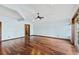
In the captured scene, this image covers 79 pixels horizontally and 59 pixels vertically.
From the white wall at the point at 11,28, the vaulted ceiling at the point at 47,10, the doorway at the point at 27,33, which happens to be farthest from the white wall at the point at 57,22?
the white wall at the point at 11,28

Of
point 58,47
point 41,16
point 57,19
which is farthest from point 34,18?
point 58,47

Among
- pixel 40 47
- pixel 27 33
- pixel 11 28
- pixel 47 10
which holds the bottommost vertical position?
pixel 40 47

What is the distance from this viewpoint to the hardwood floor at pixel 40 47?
7.54ft

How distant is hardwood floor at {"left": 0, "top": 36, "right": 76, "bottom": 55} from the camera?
230cm

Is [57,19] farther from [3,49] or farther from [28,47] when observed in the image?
[3,49]

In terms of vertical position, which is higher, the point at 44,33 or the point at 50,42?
the point at 44,33

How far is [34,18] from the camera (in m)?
2.43

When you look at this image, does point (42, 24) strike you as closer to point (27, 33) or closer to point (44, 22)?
point (44, 22)

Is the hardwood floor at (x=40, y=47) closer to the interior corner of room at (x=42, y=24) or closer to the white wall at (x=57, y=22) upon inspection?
the interior corner of room at (x=42, y=24)

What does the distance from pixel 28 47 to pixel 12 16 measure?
0.72 meters

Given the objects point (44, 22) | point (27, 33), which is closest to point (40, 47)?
point (27, 33)

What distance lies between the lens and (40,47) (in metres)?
2.38

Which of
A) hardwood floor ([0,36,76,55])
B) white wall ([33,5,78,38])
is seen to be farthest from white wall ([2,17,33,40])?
white wall ([33,5,78,38])
